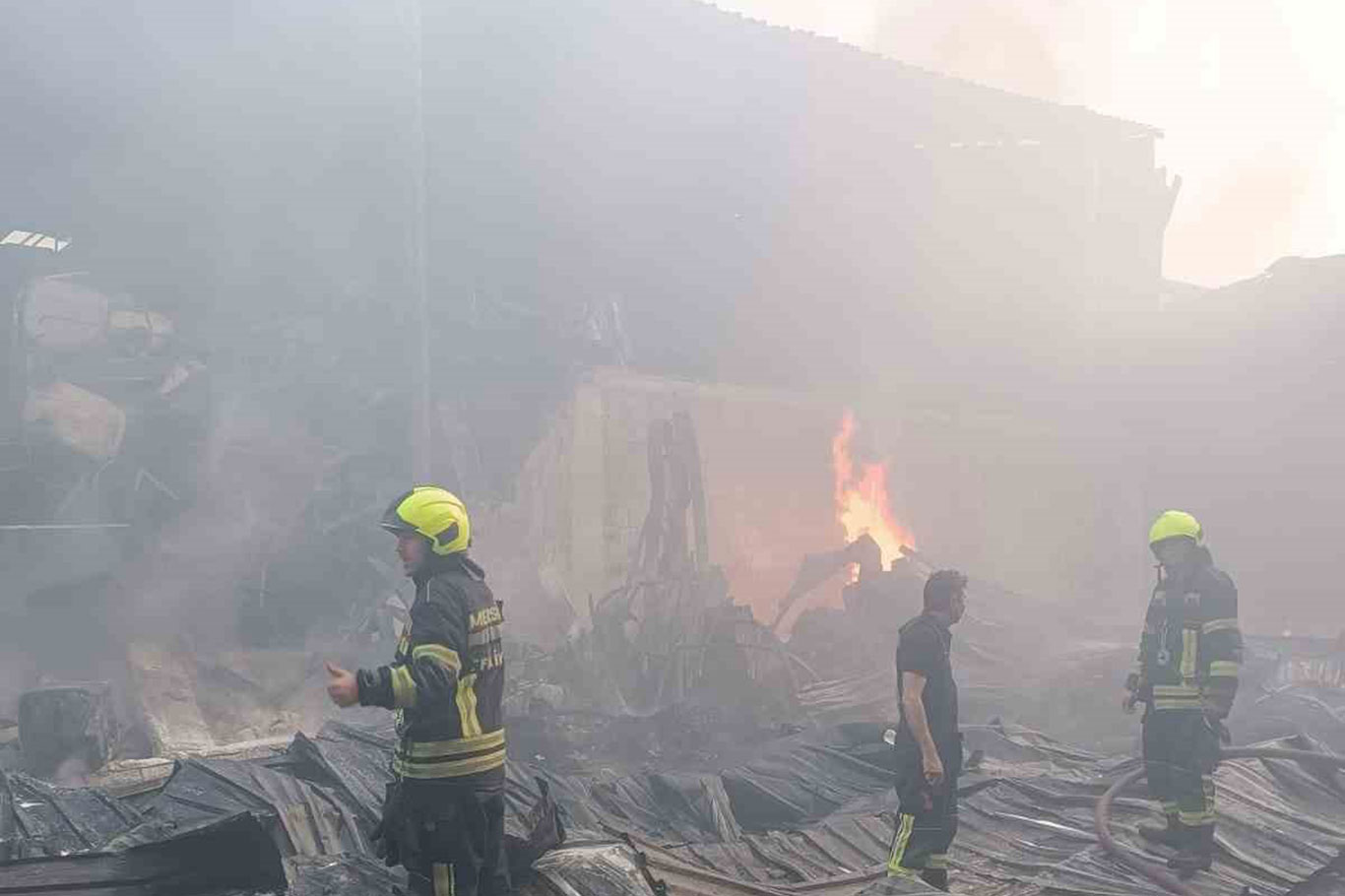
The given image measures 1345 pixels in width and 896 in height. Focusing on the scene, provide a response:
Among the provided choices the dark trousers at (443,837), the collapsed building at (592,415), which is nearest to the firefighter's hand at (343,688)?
the dark trousers at (443,837)

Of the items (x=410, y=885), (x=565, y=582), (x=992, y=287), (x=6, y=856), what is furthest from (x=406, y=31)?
(x=410, y=885)

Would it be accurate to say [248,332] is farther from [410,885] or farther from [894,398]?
[410,885]

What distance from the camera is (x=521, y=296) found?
17672 millimetres

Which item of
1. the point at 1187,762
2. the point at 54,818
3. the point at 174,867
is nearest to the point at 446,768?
the point at 174,867

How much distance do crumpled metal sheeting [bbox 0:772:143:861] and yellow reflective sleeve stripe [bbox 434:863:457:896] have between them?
2.20m

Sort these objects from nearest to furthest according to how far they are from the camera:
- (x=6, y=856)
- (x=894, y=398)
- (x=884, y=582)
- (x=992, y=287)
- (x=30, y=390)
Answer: (x=6, y=856) < (x=30, y=390) < (x=884, y=582) < (x=894, y=398) < (x=992, y=287)

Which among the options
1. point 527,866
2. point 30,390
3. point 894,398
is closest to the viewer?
point 527,866

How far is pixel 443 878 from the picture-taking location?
4.09 m

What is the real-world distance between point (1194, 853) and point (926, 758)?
2185mm

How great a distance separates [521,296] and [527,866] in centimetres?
1378

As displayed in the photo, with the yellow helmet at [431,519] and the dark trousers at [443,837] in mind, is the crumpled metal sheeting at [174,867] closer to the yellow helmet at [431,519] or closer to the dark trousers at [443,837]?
the dark trousers at [443,837]

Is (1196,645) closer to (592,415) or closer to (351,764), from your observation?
(351,764)

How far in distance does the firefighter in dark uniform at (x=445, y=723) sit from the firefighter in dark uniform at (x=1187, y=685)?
432 cm

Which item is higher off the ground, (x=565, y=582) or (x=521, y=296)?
(x=521, y=296)
